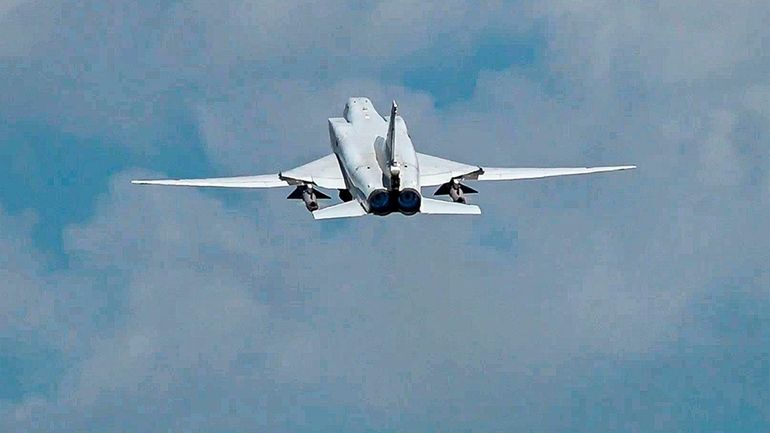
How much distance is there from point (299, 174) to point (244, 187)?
4629 mm

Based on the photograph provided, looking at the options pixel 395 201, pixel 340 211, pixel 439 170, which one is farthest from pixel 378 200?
pixel 439 170

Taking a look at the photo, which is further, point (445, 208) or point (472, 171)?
point (472, 171)

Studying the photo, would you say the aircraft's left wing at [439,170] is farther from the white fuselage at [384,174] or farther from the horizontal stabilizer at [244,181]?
the horizontal stabilizer at [244,181]

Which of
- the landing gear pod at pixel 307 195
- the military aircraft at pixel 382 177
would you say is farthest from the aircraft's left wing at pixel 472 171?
the landing gear pod at pixel 307 195

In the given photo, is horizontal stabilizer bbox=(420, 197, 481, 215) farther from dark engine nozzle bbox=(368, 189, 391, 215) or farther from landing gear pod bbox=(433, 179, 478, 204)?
landing gear pod bbox=(433, 179, 478, 204)

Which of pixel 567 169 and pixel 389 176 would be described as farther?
pixel 567 169

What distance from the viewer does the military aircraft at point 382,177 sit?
7042 inches

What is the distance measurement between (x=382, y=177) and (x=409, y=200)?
3.86 meters

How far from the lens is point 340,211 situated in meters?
178

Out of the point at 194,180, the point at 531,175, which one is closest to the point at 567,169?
the point at 531,175

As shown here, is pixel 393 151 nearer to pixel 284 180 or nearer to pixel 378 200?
pixel 378 200

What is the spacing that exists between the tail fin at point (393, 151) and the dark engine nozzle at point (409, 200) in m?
0.87

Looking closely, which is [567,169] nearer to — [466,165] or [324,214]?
[466,165]

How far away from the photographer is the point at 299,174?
7480 inches
